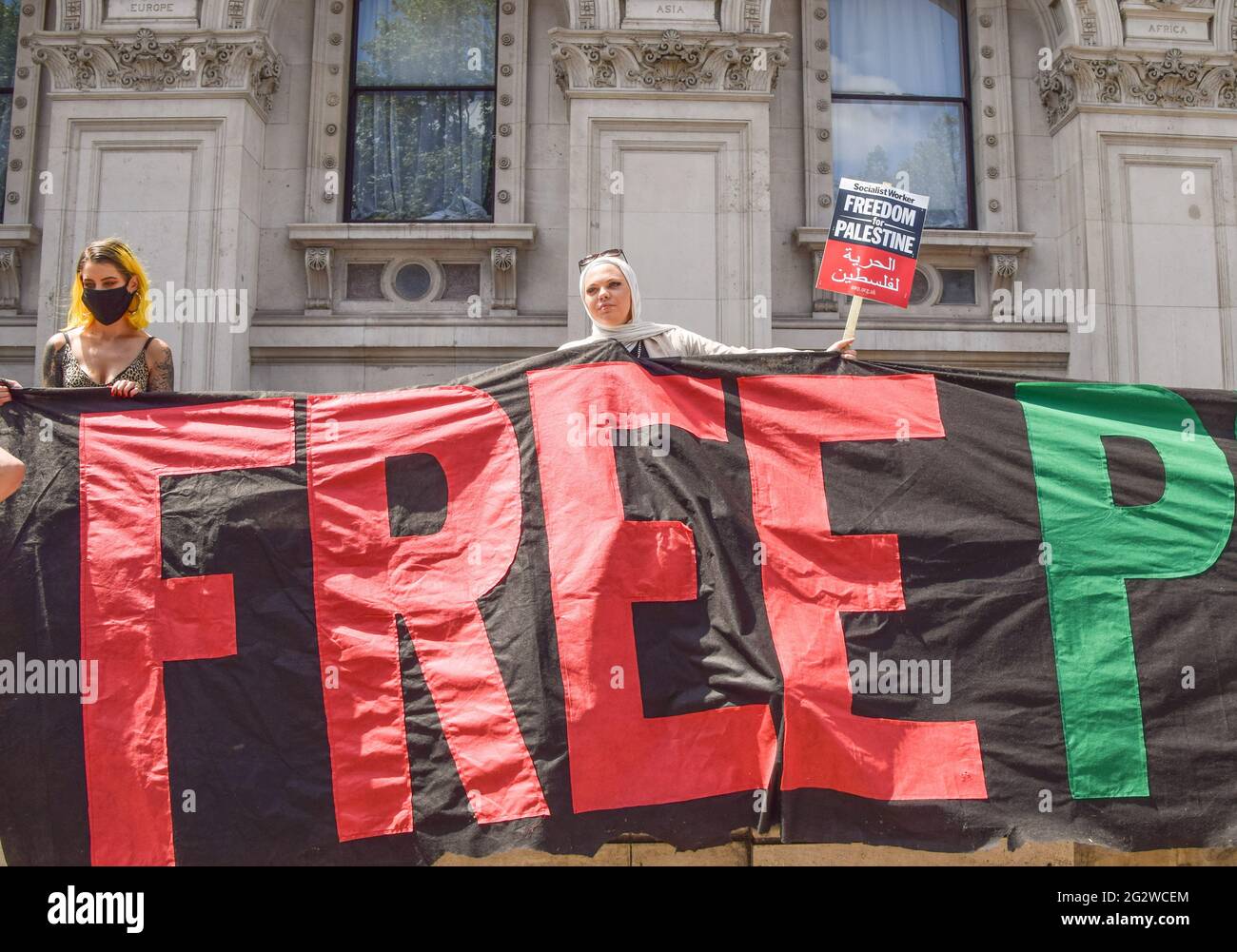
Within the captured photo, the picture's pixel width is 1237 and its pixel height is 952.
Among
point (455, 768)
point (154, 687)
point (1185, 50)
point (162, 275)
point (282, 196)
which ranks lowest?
point (455, 768)

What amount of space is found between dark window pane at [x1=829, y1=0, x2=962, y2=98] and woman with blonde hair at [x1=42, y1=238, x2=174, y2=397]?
25.6 ft

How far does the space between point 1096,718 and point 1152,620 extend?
0.57m

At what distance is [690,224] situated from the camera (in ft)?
34.9

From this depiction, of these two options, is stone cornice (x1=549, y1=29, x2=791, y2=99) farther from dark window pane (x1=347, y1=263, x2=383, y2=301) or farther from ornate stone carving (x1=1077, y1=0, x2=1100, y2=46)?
ornate stone carving (x1=1077, y1=0, x2=1100, y2=46)

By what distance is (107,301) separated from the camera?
6465 millimetres

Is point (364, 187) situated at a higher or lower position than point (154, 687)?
higher

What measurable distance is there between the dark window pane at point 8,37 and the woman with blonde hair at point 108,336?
21.8 ft

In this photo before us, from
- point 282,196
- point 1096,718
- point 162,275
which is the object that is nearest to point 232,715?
point 1096,718

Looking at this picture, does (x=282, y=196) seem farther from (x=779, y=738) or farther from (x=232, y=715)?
(x=779, y=738)

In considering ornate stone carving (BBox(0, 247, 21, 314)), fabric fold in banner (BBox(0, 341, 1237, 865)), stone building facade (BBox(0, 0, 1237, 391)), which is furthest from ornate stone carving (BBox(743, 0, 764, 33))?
ornate stone carving (BBox(0, 247, 21, 314))

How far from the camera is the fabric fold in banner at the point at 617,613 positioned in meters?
5.36

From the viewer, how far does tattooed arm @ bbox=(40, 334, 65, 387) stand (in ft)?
21.5

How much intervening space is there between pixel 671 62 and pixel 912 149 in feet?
9.03

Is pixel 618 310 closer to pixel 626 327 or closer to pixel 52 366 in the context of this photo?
pixel 626 327
